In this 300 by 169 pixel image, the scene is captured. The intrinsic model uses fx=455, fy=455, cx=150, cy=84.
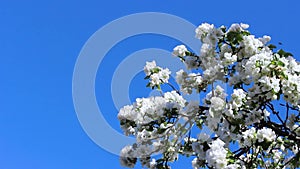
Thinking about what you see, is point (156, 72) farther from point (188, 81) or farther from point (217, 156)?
point (217, 156)

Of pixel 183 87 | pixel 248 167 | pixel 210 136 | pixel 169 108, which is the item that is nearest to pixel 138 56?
pixel 183 87

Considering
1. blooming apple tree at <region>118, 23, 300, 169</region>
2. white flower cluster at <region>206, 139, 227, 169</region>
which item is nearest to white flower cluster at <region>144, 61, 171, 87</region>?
blooming apple tree at <region>118, 23, 300, 169</region>

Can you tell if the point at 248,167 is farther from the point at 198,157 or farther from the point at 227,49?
the point at 227,49

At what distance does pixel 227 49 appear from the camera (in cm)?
547

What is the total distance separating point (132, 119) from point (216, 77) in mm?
1167

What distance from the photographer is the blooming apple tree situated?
15.4 ft

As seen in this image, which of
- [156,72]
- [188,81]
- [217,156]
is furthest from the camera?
[156,72]

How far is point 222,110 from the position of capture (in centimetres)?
492

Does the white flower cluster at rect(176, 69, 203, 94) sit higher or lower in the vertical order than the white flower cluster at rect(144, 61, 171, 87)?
lower

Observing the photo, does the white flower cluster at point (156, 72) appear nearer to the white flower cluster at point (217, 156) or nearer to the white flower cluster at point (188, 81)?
the white flower cluster at point (188, 81)

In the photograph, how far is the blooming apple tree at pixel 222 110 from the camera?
15.4ft

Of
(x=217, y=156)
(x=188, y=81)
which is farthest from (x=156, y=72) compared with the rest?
(x=217, y=156)

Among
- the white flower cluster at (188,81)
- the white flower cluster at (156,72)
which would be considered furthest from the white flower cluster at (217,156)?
the white flower cluster at (156,72)

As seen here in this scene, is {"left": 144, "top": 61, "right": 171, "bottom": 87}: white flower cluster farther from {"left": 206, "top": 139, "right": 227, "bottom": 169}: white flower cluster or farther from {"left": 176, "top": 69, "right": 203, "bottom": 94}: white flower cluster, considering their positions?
{"left": 206, "top": 139, "right": 227, "bottom": 169}: white flower cluster
